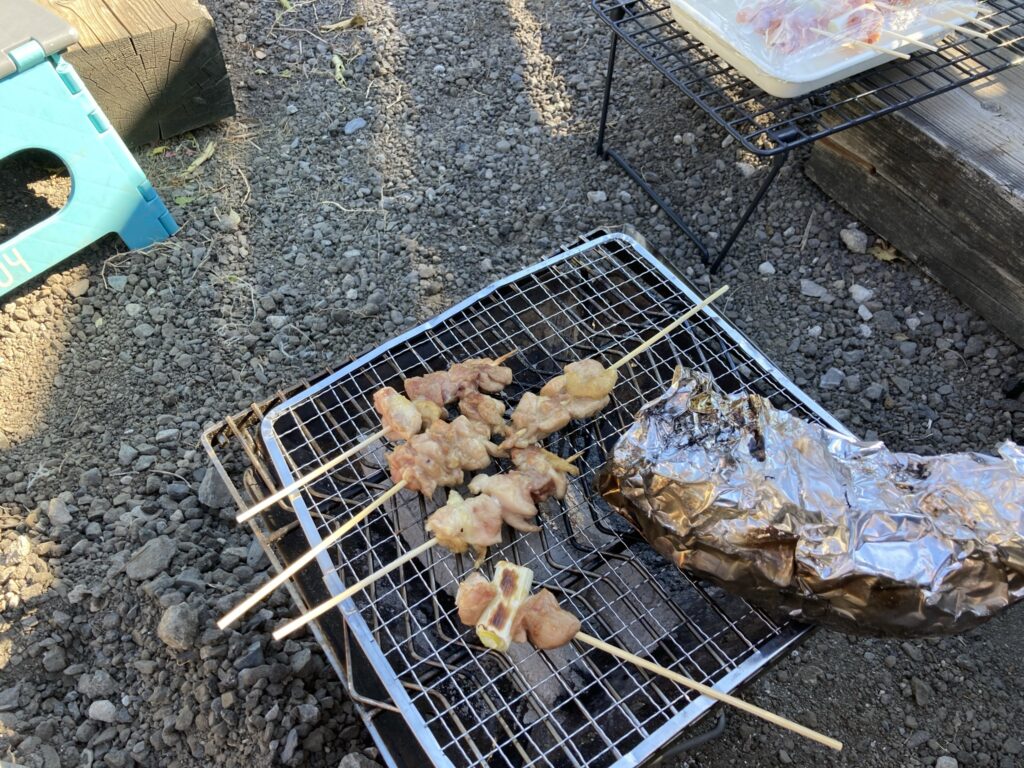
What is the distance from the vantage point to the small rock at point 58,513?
117 inches

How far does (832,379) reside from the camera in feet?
11.6

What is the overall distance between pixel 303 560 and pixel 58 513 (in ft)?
5.26

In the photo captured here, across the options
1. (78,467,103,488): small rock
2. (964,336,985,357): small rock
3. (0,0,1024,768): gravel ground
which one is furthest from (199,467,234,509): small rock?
(964,336,985,357): small rock

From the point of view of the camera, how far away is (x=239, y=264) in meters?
3.96

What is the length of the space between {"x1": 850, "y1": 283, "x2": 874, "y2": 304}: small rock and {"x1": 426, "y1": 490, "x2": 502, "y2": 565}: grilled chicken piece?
259cm

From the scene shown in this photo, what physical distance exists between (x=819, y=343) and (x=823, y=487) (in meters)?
1.78

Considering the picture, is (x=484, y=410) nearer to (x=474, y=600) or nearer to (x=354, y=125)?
(x=474, y=600)

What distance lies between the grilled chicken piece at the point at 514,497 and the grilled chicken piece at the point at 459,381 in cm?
39

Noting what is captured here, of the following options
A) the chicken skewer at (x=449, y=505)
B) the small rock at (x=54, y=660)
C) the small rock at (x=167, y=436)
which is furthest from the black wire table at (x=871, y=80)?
A: the small rock at (x=54, y=660)

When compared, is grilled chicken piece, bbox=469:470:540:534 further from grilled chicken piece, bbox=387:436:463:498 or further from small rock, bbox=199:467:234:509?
small rock, bbox=199:467:234:509

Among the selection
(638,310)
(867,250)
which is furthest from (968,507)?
(867,250)

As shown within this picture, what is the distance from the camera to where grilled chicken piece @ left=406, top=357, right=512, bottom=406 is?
2.59 m

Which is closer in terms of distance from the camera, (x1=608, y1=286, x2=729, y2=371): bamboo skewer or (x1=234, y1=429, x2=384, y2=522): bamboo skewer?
(x1=234, y1=429, x2=384, y2=522): bamboo skewer

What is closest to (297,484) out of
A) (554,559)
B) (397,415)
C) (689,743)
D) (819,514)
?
(397,415)
